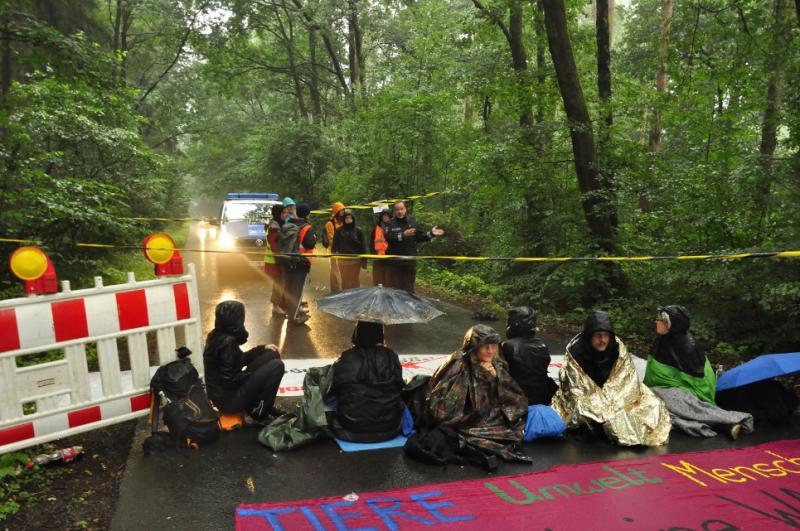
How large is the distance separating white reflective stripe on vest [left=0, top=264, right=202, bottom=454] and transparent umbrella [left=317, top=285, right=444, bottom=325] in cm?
124

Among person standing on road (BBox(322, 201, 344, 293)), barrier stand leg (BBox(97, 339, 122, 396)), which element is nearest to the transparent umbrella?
barrier stand leg (BBox(97, 339, 122, 396))

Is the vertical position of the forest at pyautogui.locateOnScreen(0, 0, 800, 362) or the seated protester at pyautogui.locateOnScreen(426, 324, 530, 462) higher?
the forest at pyautogui.locateOnScreen(0, 0, 800, 362)

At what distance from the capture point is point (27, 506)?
3467mm

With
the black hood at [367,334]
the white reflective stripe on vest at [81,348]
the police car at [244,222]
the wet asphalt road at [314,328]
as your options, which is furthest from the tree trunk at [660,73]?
the police car at [244,222]

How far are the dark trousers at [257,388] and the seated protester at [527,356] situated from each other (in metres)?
2.04

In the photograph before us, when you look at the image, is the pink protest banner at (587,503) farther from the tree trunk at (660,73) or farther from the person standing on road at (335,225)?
the tree trunk at (660,73)

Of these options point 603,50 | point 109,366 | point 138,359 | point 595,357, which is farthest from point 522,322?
point 603,50

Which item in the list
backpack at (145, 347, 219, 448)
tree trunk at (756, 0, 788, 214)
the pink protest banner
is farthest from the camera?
tree trunk at (756, 0, 788, 214)

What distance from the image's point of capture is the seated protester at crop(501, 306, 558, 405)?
4.84 metres

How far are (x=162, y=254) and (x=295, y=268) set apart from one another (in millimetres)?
3958

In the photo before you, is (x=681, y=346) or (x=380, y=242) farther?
(x=380, y=242)

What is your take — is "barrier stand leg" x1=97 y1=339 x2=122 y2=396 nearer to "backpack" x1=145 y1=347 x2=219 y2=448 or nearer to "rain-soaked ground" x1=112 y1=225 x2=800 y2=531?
"backpack" x1=145 y1=347 x2=219 y2=448

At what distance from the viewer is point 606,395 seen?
4.79 m

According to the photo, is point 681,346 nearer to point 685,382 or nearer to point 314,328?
point 685,382
